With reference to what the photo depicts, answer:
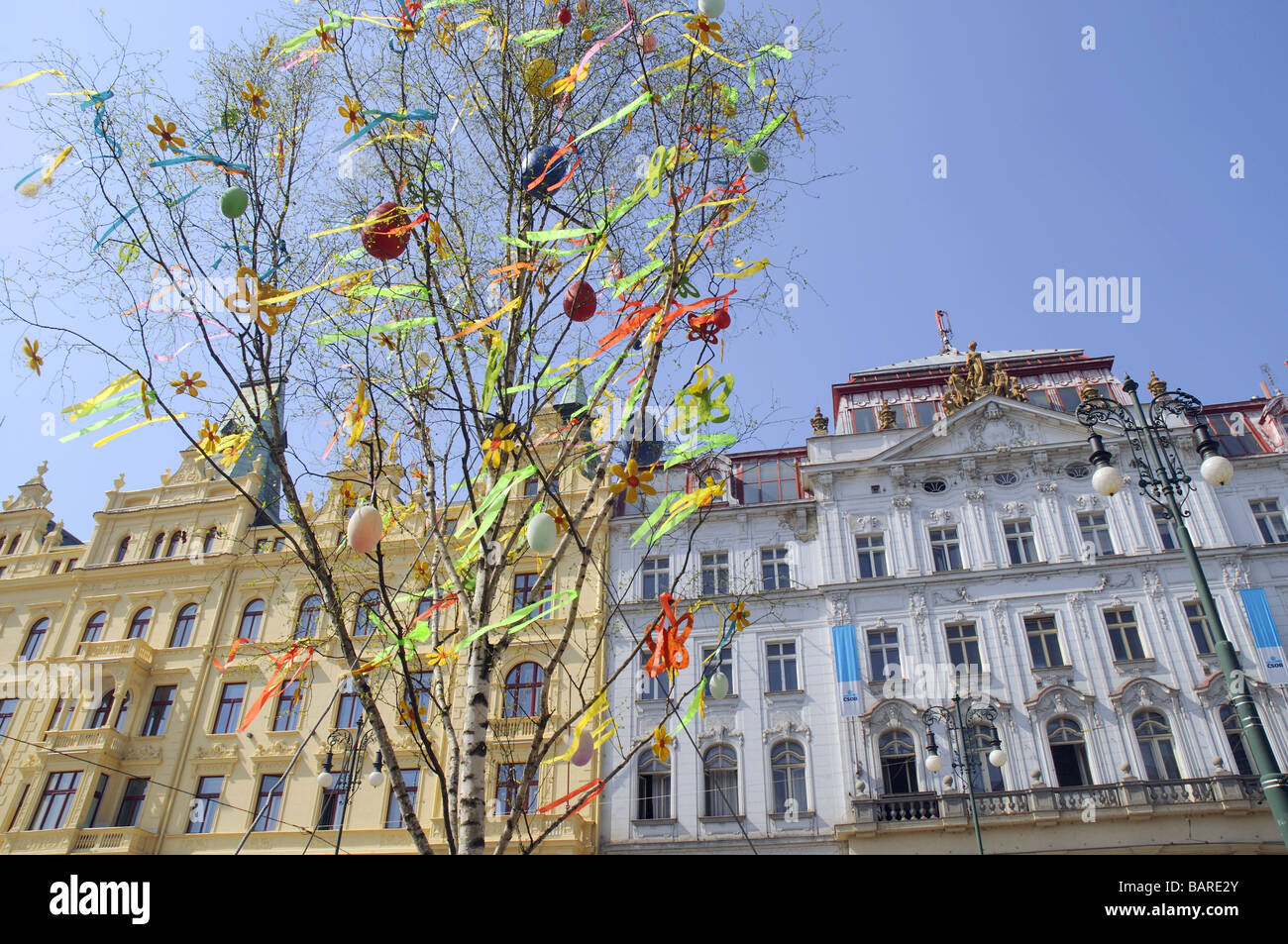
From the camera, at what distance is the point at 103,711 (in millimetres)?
22766

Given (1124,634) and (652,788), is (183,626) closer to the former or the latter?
(652,788)

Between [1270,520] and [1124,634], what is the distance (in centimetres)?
506

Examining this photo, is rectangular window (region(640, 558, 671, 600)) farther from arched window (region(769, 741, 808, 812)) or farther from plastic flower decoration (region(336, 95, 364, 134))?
plastic flower decoration (region(336, 95, 364, 134))

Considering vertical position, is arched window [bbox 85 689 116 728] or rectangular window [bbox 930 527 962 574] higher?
rectangular window [bbox 930 527 962 574]

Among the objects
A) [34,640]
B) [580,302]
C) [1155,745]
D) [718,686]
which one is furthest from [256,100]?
[34,640]

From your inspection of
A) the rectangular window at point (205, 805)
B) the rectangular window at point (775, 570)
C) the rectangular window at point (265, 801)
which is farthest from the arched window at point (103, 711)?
the rectangular window at point (775, 570)

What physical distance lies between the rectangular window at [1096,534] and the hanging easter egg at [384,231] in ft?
66.5

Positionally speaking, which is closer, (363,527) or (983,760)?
(363,527)

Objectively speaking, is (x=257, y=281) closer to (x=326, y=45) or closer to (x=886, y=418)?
(x=326, y=45)

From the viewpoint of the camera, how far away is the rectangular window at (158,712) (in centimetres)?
2270

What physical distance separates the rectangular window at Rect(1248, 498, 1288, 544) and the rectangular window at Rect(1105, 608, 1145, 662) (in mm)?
4095

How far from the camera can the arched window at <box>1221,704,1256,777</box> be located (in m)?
17.9

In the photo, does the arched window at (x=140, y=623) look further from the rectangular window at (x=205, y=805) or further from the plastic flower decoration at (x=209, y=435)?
the plastic flower decoration at (x=209, y=435)

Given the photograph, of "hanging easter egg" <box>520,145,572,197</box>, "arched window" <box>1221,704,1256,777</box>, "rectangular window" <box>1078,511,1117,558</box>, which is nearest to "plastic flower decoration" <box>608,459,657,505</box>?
"hanging easter egg" <box>520,145,572,197</box>
